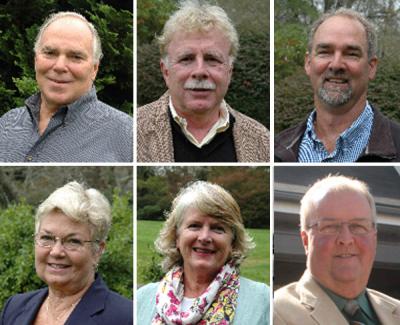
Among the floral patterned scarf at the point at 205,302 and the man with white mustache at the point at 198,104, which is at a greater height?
the man with white mustache at the point at 198,104

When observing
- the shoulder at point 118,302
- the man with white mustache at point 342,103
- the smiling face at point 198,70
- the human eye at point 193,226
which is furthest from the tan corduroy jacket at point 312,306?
the smiling face at point 198,70

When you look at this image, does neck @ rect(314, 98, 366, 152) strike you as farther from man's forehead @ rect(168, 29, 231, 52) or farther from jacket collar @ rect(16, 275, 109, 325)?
jacket collar @ rect(16, 275, 109, 325)

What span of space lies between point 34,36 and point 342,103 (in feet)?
5.08

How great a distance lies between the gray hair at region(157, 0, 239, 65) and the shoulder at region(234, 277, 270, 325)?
106cm

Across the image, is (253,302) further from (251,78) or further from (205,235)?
(251,78)

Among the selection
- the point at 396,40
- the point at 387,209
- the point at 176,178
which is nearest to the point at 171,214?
the point at 176,178

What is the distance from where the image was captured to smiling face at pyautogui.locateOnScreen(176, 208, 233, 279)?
13.6 ft

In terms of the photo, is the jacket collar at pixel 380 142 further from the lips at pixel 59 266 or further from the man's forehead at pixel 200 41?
the lips at pixel 59 266

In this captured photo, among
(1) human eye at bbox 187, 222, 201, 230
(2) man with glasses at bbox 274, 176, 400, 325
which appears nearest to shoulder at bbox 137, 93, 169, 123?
(1) human eye at bbox 187, 222, 201, 230

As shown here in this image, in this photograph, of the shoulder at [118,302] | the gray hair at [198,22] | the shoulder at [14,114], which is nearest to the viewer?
the gray hair at [198,22]

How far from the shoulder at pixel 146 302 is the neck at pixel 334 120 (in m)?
1.07

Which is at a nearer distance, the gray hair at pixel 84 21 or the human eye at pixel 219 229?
the human eye at pixel 219 229

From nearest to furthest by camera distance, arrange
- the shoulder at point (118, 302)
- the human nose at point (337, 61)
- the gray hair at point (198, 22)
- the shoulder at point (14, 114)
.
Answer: the human nose at point (337, 61), the gray hair at point (198, 22), the shoulder at point (118, 302), the shoulder at point (14, 114)

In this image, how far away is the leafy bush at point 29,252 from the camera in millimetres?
4387
